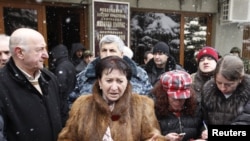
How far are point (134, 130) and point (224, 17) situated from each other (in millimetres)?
6712

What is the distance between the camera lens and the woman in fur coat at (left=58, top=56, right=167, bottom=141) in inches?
87.4

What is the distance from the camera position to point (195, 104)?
239 centimetres

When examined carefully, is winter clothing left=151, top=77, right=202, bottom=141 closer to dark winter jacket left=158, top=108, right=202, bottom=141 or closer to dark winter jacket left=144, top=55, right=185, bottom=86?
dark winter jacket left=158, top=108, right=202, bottom=141

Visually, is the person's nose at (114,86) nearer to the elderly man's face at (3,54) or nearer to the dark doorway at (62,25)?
the elderly man's face at (3,54)

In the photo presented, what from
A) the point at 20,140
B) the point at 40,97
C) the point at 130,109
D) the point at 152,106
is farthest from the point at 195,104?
the point at 20,140

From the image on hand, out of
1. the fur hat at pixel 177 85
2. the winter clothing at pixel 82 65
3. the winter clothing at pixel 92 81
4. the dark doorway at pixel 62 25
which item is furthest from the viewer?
the dark doorway at pixel 62 25

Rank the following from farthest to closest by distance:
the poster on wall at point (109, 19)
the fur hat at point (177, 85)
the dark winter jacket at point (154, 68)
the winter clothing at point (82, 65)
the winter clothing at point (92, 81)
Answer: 1. the poster on wall at point (109, 19)
2. the winter clothing at point (82, 65)
3. the dark winter jacket at point (154, 68)
4. the winter clothing at point (92, 81)
5. the fur hat at point (177, 85)

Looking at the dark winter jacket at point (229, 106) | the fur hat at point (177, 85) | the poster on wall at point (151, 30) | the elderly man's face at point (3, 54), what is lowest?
the dark winter jacket at point (229, 106)

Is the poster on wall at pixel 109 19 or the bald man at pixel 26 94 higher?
the poster on wall at pixel 109 19

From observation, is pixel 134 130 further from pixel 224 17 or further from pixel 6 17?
pixel 224 17

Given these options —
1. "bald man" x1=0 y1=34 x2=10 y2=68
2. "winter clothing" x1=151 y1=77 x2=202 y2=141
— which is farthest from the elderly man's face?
"winter clothing" x1=151 y1=77 x2=202 y2=141

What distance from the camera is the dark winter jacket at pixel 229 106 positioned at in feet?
7.32

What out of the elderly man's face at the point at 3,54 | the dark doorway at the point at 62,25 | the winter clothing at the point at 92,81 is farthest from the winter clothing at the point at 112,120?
the dark doorway at the point at 62,25

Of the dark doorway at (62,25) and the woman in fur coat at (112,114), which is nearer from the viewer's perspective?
the woman in fur coat at (112,114)
